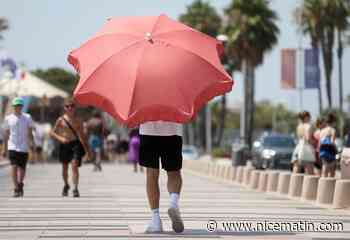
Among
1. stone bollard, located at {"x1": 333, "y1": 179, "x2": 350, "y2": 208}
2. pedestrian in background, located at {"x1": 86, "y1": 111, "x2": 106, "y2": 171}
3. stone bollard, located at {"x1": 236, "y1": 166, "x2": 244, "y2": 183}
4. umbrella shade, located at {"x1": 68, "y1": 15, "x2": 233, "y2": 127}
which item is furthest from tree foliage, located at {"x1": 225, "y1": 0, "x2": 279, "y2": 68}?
umbrella shade, located at {"x1": 68, "y1": 15, "x2": 233, "y2": 127}

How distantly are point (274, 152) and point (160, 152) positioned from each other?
3096 cm

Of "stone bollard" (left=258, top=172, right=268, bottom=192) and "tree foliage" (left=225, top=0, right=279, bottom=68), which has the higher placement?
"tree foliage" (left=225, top=0, right=279, bottom=68)

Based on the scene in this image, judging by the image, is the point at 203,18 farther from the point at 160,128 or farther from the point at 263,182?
the point at 160,128

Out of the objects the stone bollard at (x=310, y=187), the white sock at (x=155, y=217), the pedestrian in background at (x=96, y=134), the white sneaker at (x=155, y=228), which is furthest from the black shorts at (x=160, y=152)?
the pedestrian in background at (x=96, y=134)

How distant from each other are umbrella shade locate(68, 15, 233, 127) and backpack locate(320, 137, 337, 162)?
1179 cm

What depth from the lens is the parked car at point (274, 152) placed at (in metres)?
44.2

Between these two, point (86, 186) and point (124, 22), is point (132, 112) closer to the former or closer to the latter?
point (124, 22)

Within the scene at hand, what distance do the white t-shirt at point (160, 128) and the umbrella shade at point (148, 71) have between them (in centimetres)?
44

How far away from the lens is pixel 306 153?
82.4 ft

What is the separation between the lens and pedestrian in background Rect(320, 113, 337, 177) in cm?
2550

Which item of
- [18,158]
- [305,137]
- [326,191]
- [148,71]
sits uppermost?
[148,71]

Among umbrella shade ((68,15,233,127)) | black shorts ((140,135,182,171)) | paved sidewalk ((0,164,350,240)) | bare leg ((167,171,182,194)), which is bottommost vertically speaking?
paved sidewalk ((0,164,350,240))

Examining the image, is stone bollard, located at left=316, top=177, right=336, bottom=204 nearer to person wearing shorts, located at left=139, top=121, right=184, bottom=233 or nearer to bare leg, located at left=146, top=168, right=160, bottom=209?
person wearing shorts, located at left=139, top=121, right=184, bottom=233

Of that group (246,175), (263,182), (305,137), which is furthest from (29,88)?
(305,137)
